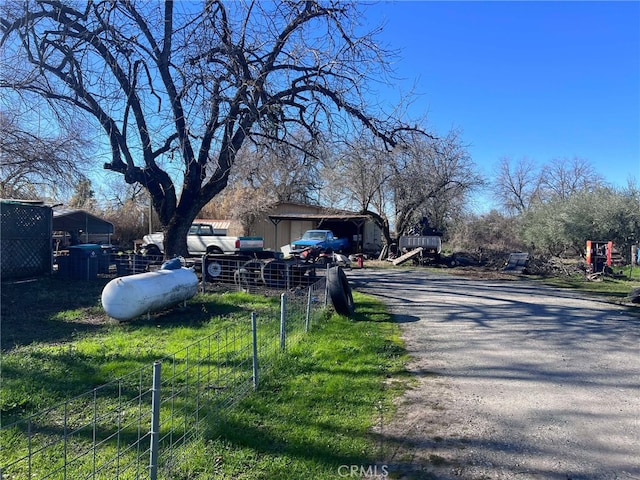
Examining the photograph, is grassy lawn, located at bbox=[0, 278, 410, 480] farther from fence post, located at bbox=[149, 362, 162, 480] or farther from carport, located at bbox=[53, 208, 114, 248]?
carport, located at bbox=[53, 208, 114, 248]

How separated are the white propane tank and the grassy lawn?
0.27m

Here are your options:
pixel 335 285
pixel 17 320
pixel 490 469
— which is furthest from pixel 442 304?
pixel 17 320

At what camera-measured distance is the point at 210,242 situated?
22.0 metres

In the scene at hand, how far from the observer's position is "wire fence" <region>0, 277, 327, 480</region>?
127 inches

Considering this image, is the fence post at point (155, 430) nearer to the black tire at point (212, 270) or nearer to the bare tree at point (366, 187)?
the black tire at point (212, 270)

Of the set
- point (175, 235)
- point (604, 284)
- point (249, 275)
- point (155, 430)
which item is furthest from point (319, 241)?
point (155, 430)

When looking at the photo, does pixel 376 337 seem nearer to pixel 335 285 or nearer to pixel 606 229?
pixel 335 285

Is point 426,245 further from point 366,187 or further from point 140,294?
point 140,294

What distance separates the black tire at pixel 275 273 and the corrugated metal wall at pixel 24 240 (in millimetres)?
7766

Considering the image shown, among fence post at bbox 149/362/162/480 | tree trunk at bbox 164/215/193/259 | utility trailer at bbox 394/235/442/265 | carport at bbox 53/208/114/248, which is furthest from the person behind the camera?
carport at bbox 53/208/114/248

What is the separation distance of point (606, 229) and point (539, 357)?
2094 centimetres

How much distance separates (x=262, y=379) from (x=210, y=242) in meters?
17.6

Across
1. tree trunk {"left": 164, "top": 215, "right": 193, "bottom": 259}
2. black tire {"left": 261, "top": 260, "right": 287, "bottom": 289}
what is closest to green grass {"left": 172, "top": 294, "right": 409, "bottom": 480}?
black tire {"left": 261, "top": 260, "right": 287, "bottom": 289}

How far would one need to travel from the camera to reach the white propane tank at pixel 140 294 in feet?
27.1
